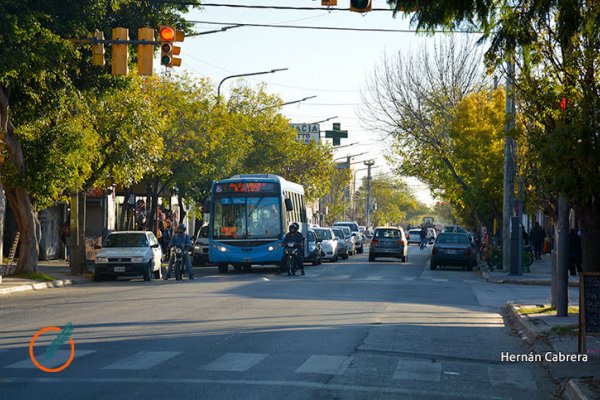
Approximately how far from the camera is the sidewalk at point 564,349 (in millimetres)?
10328

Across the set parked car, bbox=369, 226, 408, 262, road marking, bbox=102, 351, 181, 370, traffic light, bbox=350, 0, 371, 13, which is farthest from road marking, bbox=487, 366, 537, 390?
parked car, bbox=369, 226, 408, 262

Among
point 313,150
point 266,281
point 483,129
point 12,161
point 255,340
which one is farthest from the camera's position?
point 313,150

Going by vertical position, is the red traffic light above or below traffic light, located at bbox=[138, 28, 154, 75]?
above

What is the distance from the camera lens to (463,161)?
4738 centimetres

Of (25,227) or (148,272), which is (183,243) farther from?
(25,227)

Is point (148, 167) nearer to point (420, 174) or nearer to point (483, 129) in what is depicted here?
point (483, 129)

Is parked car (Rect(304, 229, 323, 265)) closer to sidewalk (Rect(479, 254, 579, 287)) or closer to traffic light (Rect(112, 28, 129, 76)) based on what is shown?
sidewalk (Rect(479, 254, 579, 287))

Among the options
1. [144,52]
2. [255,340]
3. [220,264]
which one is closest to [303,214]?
[220,264]

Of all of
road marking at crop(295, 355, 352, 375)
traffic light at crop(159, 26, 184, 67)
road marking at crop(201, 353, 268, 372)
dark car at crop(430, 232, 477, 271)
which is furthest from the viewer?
dark car at crop(430, 232, 477, 271)

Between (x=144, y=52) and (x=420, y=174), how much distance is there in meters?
36.4

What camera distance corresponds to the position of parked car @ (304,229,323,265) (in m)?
44.6

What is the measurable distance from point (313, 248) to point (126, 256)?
585 inches

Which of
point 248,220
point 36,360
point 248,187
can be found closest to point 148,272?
point 248,220

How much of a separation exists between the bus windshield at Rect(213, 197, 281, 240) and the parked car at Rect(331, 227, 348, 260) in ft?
56.7
